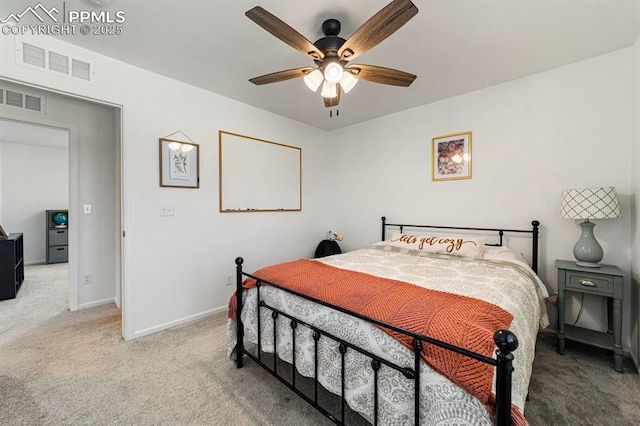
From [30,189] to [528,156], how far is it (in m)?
8.38

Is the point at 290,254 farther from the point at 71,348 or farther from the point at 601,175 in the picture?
the point at 601,175

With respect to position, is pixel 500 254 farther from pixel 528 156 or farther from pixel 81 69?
pixel 81 69

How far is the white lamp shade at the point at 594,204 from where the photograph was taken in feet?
6.73

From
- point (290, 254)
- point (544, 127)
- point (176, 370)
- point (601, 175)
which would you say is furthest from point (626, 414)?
point (290, 254)

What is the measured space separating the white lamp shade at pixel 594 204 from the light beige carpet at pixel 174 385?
45.5 inches

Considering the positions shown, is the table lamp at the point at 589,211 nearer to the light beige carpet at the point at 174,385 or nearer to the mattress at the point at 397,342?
the mattress at the point at 397,342

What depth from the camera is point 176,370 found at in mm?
2014

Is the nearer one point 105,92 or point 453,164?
point 105,92

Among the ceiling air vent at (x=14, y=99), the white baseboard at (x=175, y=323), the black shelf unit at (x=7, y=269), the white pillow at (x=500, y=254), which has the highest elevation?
the ceiling air vent at (x=14, y=99)

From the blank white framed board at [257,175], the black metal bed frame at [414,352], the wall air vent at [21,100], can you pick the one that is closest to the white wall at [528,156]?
the blank white framed board at [257,175]

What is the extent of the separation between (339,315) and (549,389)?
1598 mm

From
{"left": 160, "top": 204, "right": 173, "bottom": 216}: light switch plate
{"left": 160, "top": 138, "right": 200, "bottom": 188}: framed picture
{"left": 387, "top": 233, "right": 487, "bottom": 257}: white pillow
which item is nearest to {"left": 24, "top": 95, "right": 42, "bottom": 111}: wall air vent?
{"left": 160, "top": 138, "right": 200, "bottom": 188}: framed picture

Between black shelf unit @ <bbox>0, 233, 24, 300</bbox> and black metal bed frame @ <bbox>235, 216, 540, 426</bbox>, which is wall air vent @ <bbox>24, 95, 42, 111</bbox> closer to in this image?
black shelf unit @ <bbox>0, 233, 24, 300</bbox>

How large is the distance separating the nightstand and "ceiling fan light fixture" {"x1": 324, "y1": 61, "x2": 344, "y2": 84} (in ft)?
7.65
